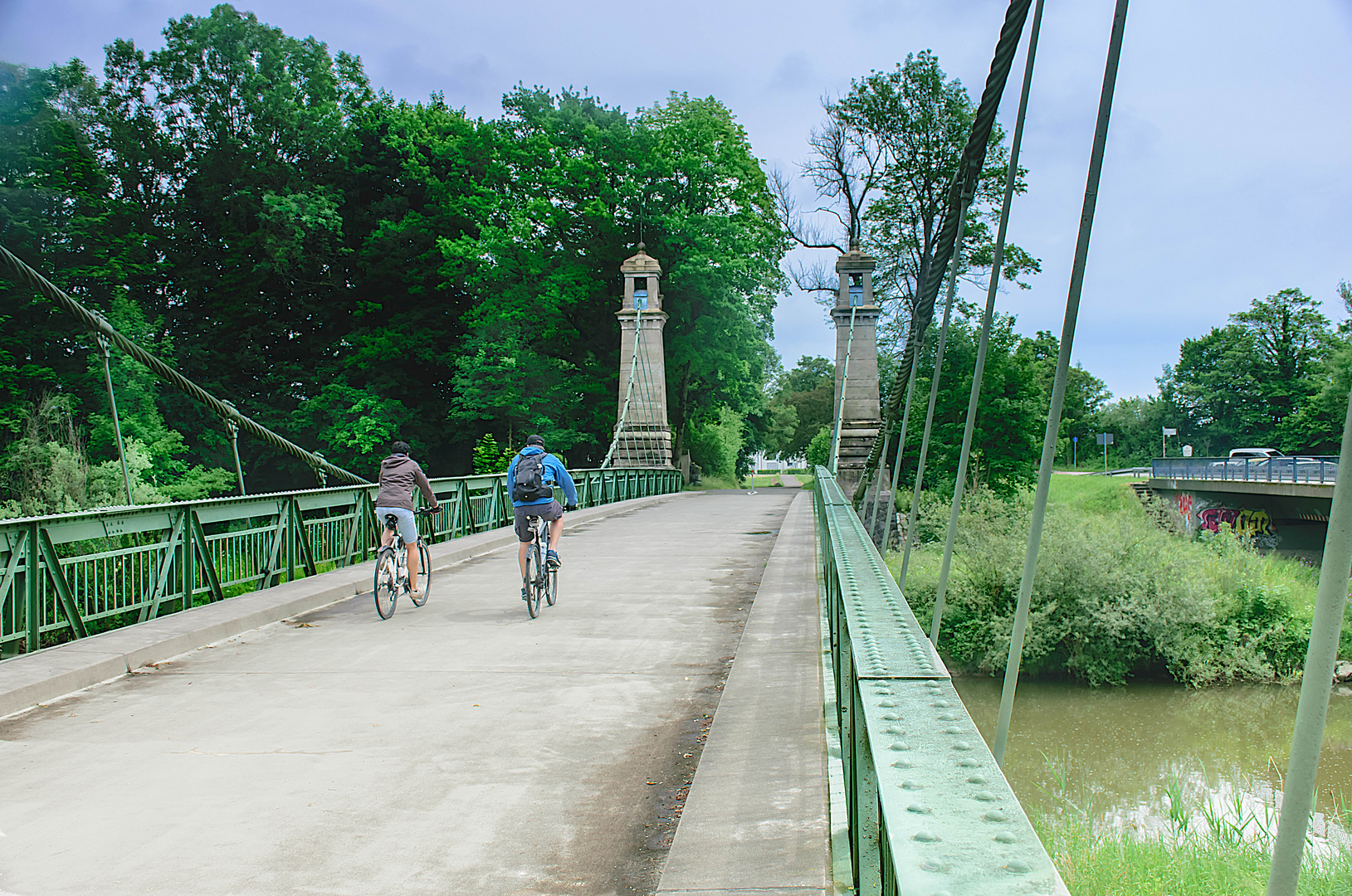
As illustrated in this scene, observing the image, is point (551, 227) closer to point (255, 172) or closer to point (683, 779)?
point (255, 172)

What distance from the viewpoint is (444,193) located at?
3434 centimetres

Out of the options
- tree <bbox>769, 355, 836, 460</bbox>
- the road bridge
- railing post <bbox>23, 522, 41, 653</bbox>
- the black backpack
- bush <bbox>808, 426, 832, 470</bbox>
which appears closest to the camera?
railing post <bbox>23, 522, 41, 653</bbox>

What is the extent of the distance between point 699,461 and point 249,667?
3681 centimetres

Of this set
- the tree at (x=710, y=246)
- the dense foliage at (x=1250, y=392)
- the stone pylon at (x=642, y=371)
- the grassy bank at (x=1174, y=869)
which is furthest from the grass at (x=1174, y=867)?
the tree at (x=710, y=246)

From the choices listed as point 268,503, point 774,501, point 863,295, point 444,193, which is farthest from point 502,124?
point 268,503

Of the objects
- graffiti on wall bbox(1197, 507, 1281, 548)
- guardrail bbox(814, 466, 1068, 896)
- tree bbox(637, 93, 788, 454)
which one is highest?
tree bbox(637, 93, 788, 454)

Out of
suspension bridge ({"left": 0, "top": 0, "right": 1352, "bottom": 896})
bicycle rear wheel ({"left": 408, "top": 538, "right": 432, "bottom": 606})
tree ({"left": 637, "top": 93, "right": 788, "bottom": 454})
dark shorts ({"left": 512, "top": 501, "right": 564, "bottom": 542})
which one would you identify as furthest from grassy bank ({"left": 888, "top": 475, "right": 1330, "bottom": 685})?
tree ({"left": 637, "top": 93, "right": 788, "bottom": 454})

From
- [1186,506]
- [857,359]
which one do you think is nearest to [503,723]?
[857,359]

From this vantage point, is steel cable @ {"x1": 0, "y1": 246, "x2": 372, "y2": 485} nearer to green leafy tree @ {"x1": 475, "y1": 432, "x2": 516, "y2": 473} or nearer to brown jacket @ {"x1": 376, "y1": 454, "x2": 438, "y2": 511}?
brown jacket @ {"x1": 376, "y1": 454, "x2": 438, "y2": 511}

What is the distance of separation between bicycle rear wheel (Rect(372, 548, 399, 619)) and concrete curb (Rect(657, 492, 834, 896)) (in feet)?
9.91

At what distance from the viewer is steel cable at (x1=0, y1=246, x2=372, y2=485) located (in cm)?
832

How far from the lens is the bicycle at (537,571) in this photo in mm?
7348

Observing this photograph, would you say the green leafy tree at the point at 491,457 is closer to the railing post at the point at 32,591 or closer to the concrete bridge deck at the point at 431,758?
the concrete bridge deck at the point at 431,758

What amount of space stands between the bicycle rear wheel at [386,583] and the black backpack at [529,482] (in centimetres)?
107
